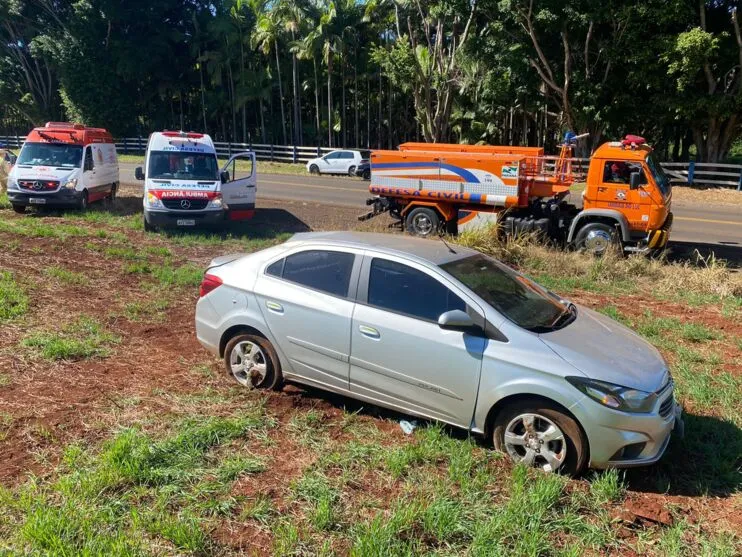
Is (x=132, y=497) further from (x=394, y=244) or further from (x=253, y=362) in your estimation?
(x=394, y=244)

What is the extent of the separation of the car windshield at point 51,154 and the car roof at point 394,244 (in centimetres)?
1291

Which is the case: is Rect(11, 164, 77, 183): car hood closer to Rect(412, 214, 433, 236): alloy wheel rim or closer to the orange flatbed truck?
the orange flatbed truck

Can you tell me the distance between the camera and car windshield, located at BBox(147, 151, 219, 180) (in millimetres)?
14547

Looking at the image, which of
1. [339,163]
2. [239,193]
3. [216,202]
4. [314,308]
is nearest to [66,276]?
[216,202]

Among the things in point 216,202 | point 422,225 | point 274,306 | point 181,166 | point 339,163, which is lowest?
point 422,225

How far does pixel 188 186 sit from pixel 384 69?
25194mm

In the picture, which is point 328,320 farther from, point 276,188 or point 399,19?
point 399,19

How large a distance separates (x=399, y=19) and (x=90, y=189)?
77.7 feet

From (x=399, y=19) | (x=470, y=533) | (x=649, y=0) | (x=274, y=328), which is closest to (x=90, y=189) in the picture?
(x=274, y=328)

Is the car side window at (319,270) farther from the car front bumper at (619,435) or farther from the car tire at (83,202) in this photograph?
the car tire at (83,202)

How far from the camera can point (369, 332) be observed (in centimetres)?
503

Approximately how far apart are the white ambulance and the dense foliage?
15.1 metres

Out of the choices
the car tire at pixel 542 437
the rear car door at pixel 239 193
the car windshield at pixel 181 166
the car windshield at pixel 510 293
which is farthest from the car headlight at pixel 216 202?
the car tire at pixel 542 437

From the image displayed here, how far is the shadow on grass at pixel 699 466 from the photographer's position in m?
4.43
